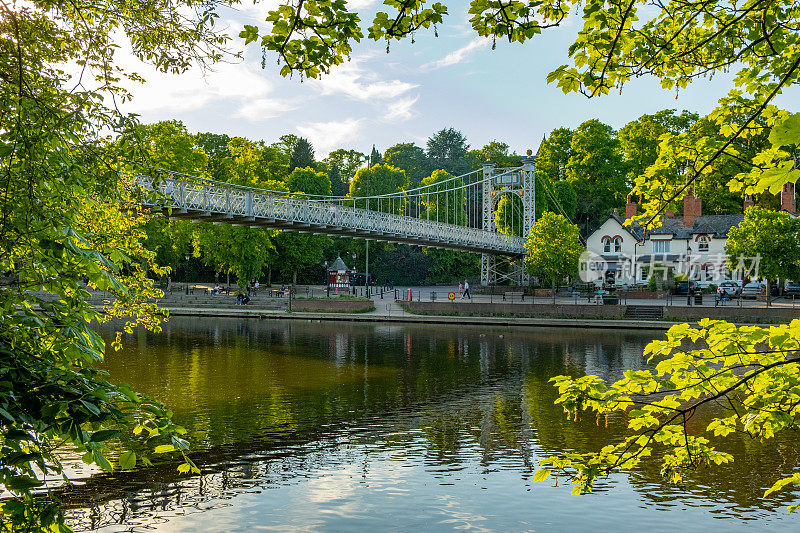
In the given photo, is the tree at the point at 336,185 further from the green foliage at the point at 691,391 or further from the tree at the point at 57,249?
the green foliage at the point at 691,391

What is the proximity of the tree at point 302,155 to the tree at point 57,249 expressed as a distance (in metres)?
70.5

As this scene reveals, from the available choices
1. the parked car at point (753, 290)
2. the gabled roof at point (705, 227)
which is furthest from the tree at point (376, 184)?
the parked car at point (753, 290)

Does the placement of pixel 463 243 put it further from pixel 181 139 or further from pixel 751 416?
pixel 751 416

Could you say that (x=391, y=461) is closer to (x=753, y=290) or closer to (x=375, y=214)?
(x=375, y=214)

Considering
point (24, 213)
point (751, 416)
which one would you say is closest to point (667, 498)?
point (751, 416)

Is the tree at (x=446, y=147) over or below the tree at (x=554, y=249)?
over

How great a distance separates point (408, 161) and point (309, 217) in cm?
4777

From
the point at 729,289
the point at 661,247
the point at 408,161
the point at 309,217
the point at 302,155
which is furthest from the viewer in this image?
the point at 408,161

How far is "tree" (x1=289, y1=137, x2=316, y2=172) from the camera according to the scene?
247 feet

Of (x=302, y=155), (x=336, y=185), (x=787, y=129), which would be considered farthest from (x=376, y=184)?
(x=787, y=129)

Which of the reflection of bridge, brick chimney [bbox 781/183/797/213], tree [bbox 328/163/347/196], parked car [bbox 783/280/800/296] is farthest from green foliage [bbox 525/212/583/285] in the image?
tree [bbox 328/163/347/196]

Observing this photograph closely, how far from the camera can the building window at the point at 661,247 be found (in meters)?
53.6

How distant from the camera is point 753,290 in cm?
4472

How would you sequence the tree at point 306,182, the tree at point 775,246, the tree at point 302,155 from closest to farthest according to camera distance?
the tree at point 775,246, the tree at point 306,182, the tree at point 302,155
